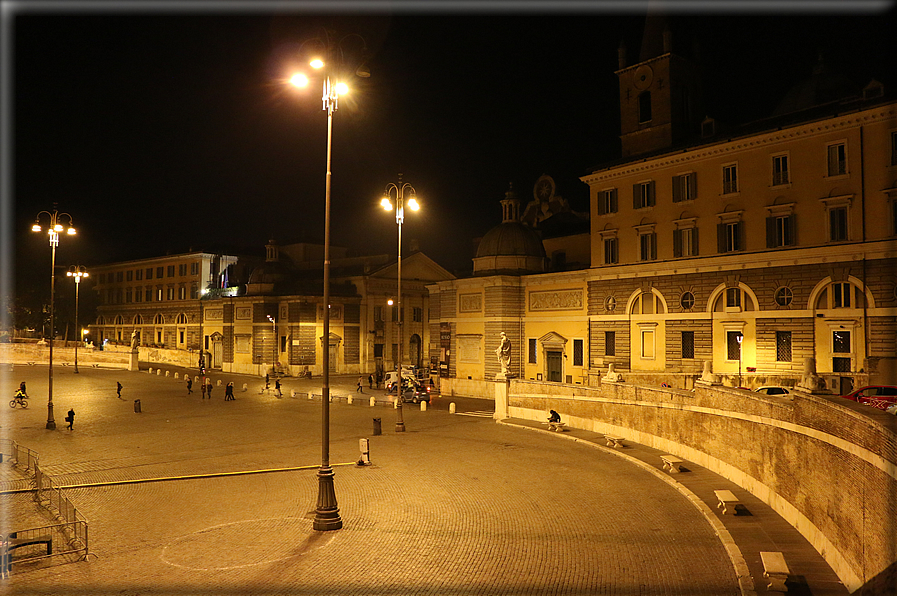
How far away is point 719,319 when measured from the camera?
112 feet

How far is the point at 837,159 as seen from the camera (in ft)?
99.3

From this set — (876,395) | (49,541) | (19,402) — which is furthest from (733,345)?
(19,402)

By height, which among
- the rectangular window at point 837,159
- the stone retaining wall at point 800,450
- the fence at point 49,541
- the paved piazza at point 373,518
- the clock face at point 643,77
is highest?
the clock face at point 643,77

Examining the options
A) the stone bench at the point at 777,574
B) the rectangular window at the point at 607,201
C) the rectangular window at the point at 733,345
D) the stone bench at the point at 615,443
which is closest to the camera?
the stone bench at the point at 777,574

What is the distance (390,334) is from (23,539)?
5565 centimetres

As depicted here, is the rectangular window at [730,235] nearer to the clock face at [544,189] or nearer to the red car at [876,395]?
the red car at [876,395]

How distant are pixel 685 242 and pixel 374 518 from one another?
88.4 ft

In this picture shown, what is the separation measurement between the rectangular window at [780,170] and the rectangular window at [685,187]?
4.21 m

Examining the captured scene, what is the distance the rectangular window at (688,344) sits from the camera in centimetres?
3535

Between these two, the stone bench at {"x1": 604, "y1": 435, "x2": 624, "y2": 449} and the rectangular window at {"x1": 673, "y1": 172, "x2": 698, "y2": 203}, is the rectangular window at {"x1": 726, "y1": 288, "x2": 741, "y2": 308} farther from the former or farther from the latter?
the stone bench at {"x1": 604, "y1": 435, "x2": 624, "y2": 449}

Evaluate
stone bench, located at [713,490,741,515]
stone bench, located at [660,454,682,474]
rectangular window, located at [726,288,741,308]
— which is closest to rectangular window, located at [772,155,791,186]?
rectangular window, located at [726,288,741,308]

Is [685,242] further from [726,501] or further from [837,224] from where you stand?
[726,501]

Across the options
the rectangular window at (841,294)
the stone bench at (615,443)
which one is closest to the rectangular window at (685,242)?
the rectangular window at (841,294)

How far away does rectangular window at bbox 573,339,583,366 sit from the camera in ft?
138
